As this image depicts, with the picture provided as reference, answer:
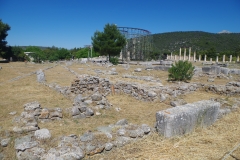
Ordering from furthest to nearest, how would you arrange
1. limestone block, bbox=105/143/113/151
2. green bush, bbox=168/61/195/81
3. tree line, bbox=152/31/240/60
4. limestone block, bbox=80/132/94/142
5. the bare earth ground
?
tree line, bbox=152/31/240/60, green bush, bbox=168/61/195/81, limestone block, bbox=80/132/94/142, limestone block, bbox=105/143/113/151, the bare earth ground

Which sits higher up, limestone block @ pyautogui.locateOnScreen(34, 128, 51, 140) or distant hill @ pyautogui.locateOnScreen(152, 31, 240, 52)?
distant hill @ pyautogui.locateOnScreen(152, 31, 240, 52)

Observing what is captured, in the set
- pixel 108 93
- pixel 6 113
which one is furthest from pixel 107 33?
pixel 6 113

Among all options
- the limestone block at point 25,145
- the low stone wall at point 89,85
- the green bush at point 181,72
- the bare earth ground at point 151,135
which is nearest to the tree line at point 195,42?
the green bush at point 181,72

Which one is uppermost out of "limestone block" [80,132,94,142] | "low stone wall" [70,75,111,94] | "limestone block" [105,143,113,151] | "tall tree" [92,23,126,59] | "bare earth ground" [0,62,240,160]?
"tall tree" [92,23,126,59]

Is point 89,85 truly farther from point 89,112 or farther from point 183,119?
point 183,119

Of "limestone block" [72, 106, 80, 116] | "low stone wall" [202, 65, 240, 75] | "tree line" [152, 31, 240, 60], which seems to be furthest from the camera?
"tree line" [152, 31, 240, 60]

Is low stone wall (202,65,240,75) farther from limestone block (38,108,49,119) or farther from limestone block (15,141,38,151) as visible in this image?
limestone block (15,141,38,151)

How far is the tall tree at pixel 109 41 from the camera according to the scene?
34.8 m

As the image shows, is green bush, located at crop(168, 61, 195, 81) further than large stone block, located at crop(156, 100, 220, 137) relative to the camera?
Yes

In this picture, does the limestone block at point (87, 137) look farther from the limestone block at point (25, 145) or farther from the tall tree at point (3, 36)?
the tall tree at point (3, 36)

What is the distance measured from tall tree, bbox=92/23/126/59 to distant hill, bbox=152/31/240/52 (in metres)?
42.2

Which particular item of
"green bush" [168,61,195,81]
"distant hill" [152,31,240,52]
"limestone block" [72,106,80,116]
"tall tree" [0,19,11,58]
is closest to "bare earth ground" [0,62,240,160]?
"limestone block" [72,106,80,116]

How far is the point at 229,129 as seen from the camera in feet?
17.2

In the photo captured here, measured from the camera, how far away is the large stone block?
4.61m
